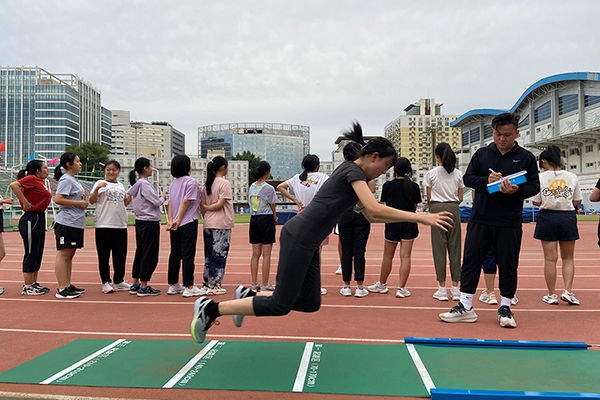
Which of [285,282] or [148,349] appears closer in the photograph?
[285,282]

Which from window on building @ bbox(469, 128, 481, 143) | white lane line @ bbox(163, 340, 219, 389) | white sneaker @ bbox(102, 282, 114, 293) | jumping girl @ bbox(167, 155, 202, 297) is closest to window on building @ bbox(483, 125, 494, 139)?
window on building @ bbox(469, 128, 481, 143)

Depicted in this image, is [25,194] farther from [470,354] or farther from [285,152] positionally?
[285,152]

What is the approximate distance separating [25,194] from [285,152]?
150711 mm

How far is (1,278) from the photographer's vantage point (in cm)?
834

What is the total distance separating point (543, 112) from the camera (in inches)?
2372

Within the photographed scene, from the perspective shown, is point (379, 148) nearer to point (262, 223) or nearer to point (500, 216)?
point (500, 216)

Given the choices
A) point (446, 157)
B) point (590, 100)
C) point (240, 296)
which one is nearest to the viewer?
point (240, 296)

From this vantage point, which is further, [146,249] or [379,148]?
[146,249]

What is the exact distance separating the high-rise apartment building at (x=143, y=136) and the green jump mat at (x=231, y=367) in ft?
→ 547

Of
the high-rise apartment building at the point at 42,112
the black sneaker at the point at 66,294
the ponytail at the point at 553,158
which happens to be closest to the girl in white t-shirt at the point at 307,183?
the ponytail at the point at 553,158

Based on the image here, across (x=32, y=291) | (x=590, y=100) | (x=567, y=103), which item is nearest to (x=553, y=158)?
(x=32, y=291)

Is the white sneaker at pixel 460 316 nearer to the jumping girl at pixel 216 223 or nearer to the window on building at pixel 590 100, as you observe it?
the jumping girl at pixel 216 223

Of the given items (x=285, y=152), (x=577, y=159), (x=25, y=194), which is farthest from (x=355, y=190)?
(x=285, y=152)

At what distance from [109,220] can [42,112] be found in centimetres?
13024
